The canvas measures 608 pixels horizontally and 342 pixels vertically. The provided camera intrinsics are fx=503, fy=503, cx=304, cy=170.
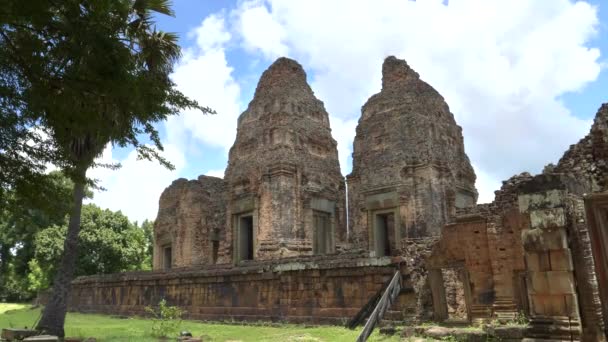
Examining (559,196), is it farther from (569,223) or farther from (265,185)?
(265,185)

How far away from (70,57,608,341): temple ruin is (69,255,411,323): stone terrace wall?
0.13 ft

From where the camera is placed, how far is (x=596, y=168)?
8.23m

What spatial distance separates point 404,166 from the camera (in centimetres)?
1923

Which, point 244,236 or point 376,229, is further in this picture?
point 244,236

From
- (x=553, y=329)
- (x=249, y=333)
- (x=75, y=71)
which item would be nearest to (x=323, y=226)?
(x=249, y=333)

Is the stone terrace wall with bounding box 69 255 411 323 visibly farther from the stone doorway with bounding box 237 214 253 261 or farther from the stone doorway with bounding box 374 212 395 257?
the stone doorway with bounding box 374 212 395 257

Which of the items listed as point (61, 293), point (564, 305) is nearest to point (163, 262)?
point (61, 293)

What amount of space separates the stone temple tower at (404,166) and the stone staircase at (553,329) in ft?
35.7

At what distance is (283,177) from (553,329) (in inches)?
557

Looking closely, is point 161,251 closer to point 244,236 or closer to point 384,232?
point 244,236

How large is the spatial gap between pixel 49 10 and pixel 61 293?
10221mm

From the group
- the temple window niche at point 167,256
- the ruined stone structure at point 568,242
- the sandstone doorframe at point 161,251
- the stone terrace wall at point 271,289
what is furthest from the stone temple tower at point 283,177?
the ruined stone structure at point 568,242

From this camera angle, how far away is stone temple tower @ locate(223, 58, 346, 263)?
20344 millimetres

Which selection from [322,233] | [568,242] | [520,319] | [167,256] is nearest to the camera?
[568,242]
